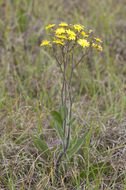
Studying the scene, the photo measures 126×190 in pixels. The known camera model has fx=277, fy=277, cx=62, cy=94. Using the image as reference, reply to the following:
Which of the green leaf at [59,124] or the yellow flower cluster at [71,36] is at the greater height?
the yellow flower cluster at [71,36]

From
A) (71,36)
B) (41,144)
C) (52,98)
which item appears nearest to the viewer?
(71,36)

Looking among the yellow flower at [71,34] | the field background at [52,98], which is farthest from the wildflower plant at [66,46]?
the field background at [52,98]

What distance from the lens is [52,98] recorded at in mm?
3059

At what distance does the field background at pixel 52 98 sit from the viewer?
2.13 metres

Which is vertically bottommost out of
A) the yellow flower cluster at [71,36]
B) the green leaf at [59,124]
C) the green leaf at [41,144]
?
the green leaf at [41,144]

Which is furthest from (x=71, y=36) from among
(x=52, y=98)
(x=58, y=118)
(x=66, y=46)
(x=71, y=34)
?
(x=52, y=98)

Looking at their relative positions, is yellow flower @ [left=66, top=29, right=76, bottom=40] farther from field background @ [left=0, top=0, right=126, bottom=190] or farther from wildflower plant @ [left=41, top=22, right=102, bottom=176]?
field background @ [left=0, top=0, right=126, bottom=190]

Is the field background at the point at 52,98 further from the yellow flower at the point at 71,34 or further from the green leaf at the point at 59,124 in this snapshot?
the yellow flower at the point at 71,34

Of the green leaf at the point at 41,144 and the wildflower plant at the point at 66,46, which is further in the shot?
the green leaf at the point at 41,144

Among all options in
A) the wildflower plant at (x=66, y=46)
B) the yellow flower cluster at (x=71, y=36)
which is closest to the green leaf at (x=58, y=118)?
the wildflower plant at (x=66, y=46)

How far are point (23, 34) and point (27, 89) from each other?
1145 millimetres

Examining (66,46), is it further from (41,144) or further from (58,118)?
(41,144)

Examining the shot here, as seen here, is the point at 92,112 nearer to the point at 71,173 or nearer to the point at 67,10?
the point at 71,173

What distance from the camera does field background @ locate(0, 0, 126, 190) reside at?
2133mm
